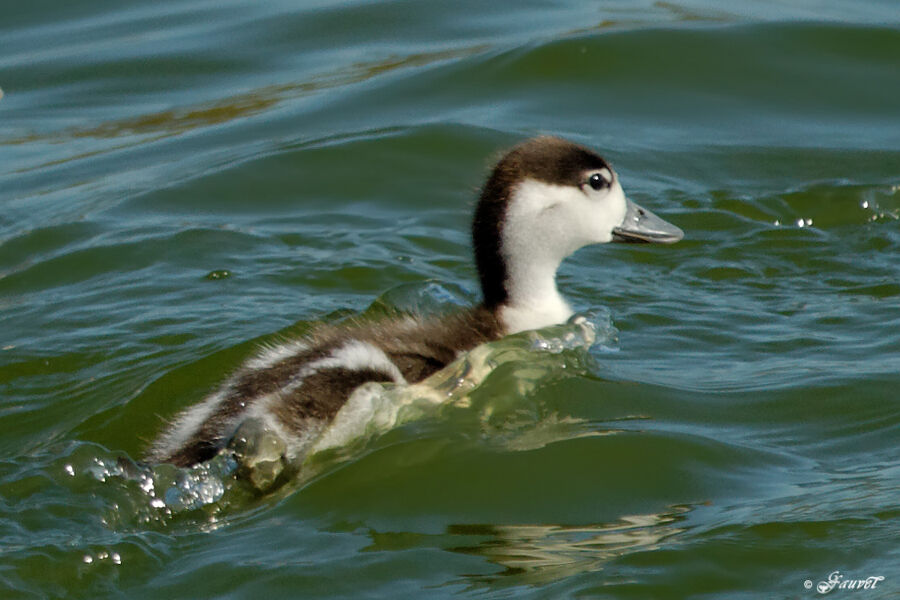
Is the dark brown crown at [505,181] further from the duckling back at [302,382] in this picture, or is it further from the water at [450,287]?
the duckling back at [302,382]

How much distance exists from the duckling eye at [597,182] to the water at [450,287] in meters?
0.63

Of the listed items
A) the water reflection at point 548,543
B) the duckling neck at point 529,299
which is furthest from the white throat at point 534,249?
the water reflection at point 548,543

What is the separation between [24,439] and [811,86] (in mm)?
5696

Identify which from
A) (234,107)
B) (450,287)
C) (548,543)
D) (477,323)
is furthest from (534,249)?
(234,107)

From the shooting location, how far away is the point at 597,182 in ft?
18.3

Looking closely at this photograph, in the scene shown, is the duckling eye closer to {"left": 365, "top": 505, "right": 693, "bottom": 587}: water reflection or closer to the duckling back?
the duckling back

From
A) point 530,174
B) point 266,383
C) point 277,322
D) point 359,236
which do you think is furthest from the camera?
point 359,236

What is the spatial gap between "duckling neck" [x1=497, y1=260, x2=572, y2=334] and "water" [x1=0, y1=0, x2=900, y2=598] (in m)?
0.11

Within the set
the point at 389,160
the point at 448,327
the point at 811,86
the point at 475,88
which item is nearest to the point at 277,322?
the point at 448,327

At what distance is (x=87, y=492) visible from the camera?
4.46 metres

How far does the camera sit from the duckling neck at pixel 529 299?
17.8 feet

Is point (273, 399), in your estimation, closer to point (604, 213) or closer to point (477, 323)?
point (477, 323)

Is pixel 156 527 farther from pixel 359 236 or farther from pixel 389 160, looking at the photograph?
pixel 389 160

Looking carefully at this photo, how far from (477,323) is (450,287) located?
1009mm
